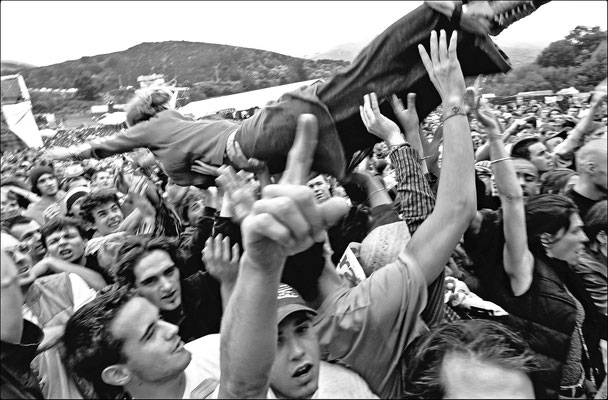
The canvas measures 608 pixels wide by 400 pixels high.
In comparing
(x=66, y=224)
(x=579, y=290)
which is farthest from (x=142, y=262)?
(x=579, y=290)

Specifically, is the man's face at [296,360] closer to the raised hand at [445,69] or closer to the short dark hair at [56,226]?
the raised hand at [445,69]

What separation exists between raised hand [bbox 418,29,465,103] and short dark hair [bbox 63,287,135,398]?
3.17ft

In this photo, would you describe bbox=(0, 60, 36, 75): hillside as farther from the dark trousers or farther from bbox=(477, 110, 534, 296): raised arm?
bbox=(477, 110, 534, 296): raised arm

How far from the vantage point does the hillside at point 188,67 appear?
6.06 feet

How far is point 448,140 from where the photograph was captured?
1356 millimetres

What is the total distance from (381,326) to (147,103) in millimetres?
1570

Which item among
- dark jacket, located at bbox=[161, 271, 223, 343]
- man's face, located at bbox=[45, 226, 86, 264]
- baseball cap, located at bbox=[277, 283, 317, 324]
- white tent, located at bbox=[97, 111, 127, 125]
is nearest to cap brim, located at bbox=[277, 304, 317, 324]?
baseball cap, located at bbox=[277, 283, 317, 324]

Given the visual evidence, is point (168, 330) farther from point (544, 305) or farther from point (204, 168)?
point (544, 305)

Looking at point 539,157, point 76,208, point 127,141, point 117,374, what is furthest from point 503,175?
point 76,208

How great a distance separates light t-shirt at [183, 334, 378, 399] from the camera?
3.89 ft

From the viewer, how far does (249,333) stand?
885 millimetres

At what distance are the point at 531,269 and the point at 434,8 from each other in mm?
869

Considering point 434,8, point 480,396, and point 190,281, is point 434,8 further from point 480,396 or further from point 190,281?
point 190,281

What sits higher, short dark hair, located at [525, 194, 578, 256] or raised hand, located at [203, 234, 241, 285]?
raised hand, located at [203, 234, 241, 285]
